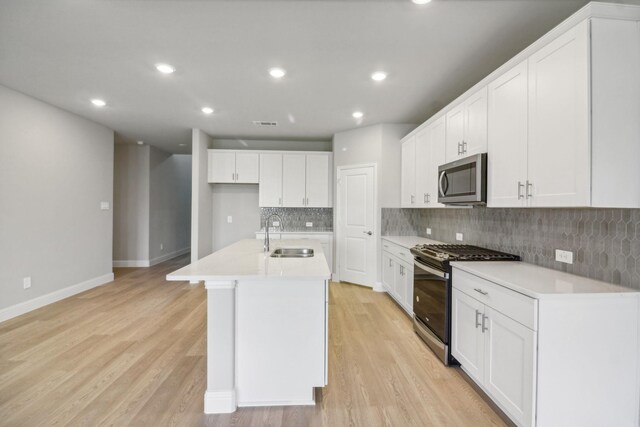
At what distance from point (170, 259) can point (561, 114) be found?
7.91m

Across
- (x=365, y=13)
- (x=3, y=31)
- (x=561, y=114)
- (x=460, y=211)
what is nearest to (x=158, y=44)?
(x=3, y=31)

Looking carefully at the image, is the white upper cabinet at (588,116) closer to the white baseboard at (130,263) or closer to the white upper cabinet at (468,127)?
the white upper cabinet at (468,127)

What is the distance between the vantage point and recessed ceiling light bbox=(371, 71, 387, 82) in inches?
122

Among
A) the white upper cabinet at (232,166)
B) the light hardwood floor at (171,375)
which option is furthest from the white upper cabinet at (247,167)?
the light hardwood floor at (171,375)

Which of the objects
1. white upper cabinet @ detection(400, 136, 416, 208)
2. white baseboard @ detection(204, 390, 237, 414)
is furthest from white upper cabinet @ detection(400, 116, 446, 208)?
white baseboard @ detection(204, 390, 237, 414)

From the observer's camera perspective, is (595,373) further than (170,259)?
No

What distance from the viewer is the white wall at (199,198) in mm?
5289

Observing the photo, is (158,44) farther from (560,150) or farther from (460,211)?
(460,211)

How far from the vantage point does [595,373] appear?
1.63m

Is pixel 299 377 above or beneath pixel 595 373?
beneath

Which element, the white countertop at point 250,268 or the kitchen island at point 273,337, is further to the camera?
the kitchen island at point 273,337

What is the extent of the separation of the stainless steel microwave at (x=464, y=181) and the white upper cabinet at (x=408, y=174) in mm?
894

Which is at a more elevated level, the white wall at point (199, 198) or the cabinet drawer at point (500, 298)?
the white wall at point (199, 198)

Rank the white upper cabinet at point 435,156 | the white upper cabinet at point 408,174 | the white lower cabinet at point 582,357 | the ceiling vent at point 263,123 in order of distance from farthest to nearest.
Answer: the ceiling vent at point 263,123
the white upper cabinet at point 408,174
the white upper cabinet at point 435,156
the white lower cabinet at point 582,357
